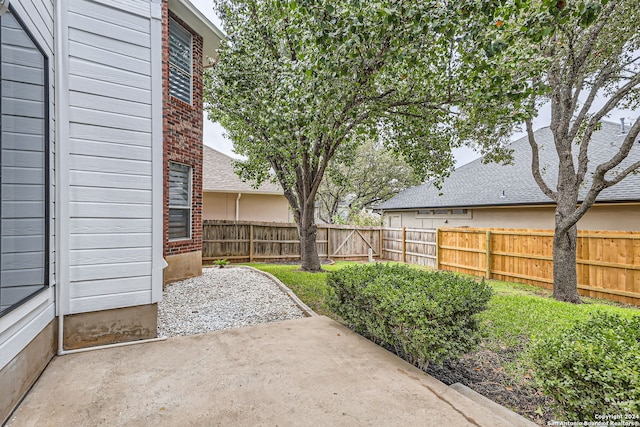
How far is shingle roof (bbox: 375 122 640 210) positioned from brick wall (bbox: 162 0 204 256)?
384 inches

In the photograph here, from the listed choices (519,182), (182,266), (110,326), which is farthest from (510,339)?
(519,182)

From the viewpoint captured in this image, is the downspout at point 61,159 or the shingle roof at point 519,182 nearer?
the downspout at point 61,159

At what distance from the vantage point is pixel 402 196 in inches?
677

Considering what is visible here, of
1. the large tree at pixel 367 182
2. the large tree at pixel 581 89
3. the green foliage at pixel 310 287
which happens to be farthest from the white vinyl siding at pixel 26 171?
the large tree at pixel 367 182

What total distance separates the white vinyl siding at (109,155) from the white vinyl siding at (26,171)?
27cm

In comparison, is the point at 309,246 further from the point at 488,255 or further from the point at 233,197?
the point at 233,197

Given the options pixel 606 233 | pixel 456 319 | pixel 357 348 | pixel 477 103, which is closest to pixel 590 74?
pixel 606 233

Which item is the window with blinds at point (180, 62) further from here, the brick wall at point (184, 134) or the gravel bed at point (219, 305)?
the gravel bed at point (219, 305)

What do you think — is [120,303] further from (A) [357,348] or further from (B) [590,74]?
(B) [590,74]

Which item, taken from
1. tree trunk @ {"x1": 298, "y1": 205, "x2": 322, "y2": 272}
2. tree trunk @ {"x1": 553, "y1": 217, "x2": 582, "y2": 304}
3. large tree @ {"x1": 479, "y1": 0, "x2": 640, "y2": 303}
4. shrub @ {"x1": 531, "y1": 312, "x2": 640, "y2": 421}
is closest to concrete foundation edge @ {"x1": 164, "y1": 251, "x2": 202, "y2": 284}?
tree trunk @ {"x1": 298, "y1": 205, "x2": 322, "y2": 272}

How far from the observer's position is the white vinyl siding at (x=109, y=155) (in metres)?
3.35

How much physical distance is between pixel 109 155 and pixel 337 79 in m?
3.27

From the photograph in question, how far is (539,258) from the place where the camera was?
888cm

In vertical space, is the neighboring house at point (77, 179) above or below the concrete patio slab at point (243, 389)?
above
